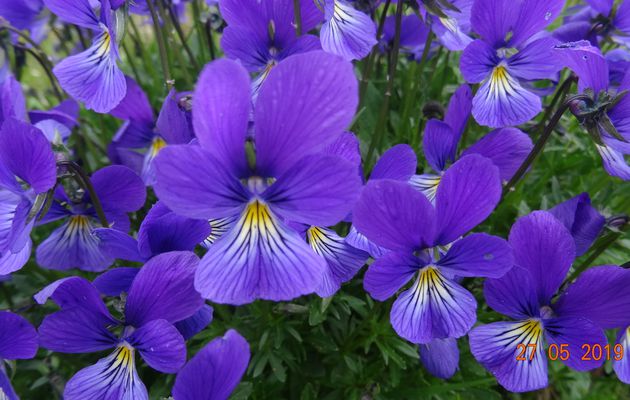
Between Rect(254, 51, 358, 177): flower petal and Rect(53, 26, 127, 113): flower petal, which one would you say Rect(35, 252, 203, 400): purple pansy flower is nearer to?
Rect(254, 51, 358, 177): flower petal

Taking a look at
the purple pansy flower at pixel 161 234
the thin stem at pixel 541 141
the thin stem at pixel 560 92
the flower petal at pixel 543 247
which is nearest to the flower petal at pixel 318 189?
the purple pansy flower at pixel 161 234

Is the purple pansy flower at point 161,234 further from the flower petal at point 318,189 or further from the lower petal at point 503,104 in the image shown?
the lower petal at point 503,104

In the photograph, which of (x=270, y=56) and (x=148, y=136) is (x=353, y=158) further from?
(x=148, y=136)

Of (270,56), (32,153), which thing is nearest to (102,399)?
(32,153)

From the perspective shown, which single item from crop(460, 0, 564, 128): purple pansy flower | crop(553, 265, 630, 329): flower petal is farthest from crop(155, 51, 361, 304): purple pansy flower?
crop(460, 0, 564, 128): purple pansy flower

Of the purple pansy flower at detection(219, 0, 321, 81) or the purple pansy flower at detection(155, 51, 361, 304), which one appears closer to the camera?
the purple pansy flower at detection(155, 51, 361, 304)

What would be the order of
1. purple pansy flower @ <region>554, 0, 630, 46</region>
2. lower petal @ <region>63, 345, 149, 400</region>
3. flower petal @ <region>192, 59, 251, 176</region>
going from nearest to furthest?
1. flower petal @ <region>192, 59, 251, 176</region>
2. lower petal @ <region>63, 345, 149, 400</region>
3. purple pansy flower @ <region>554, 0, 630, 46</region>
